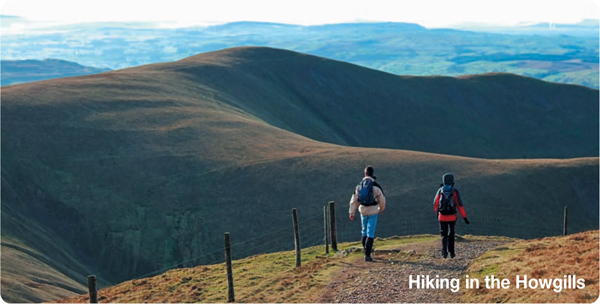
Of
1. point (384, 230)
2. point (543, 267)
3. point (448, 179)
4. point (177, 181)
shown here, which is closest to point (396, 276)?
point (448, 179)

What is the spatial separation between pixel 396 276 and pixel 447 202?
2.68 meters

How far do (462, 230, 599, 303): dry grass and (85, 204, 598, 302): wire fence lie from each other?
86.6 feet

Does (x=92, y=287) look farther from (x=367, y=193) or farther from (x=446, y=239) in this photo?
(x=446, y=239)

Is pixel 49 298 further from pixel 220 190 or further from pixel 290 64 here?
pixel 290 64

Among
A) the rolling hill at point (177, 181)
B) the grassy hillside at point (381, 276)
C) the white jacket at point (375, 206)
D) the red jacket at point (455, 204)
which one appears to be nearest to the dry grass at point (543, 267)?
the grassy hillside at point (381, 276)

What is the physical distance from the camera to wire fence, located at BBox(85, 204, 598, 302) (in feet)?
154

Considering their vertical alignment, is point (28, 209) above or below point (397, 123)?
below

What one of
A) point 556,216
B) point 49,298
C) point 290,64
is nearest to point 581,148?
point 290,64

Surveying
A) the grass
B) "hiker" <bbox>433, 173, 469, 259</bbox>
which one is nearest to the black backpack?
"hiker" <bbox>433, 173, 469, 259</bbox>

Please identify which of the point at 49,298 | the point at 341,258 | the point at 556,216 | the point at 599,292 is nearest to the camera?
the point at 599,292

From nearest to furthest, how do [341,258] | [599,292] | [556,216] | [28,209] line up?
[599,292] < [341,258] < [28,209] < [556,216]

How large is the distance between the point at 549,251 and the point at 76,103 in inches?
2375

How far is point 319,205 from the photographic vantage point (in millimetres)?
52938

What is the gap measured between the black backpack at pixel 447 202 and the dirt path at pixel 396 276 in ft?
5.23
